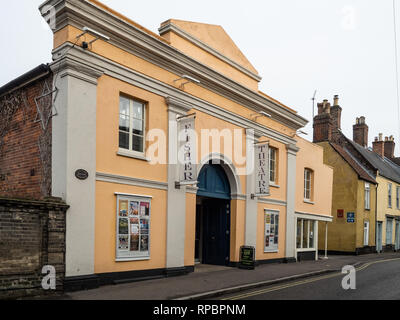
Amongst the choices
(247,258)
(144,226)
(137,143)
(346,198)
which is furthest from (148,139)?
(346,198)

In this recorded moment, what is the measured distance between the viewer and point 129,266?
10.0m

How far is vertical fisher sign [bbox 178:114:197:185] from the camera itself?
1131cm

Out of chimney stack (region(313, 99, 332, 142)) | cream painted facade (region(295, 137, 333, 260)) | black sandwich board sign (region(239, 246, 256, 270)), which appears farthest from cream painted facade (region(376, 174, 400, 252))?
black sandwich board sign (region(239, 246, 256, 270))

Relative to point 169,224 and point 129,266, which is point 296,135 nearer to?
point 169,224

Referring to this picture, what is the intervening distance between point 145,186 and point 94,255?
2444 mm

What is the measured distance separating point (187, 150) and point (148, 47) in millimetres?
3296

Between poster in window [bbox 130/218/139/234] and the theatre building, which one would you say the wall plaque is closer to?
the theatre building

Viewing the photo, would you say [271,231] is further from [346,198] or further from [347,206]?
[346,198]

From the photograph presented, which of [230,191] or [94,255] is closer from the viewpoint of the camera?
[94,255]

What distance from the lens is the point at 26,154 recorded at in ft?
32.9

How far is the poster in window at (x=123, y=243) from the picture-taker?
32.2 feet
